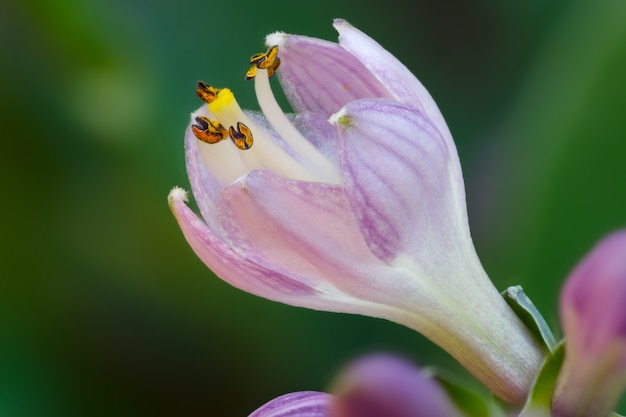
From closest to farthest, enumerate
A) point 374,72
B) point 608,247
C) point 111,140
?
point 608,247 < point 374,72 < point 111,140

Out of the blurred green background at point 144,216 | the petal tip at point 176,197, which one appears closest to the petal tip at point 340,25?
the petal tip at point 176,197

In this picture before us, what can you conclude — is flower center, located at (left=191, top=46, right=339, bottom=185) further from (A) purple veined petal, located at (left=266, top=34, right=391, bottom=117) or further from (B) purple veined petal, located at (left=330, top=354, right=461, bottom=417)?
(B) purple veined petal, located at (left=330, top=354, right=461, bottom=417)

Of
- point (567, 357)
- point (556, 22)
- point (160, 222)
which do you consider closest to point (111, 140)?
point (160, 222)

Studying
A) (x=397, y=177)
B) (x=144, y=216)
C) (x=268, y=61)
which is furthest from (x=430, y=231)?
(x=144, y=216)

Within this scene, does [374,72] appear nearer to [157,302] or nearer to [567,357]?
[567,357]

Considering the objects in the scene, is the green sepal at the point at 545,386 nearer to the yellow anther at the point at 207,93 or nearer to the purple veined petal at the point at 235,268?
the purple veined petal at the point at 235,268
